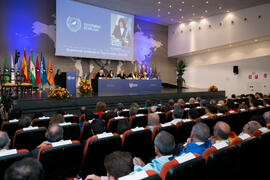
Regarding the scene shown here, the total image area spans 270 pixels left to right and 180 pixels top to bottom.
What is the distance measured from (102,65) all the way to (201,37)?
24.1ft

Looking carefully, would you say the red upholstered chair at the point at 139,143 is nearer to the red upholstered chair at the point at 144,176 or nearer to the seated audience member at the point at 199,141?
the seated audience member at the point at 199,141

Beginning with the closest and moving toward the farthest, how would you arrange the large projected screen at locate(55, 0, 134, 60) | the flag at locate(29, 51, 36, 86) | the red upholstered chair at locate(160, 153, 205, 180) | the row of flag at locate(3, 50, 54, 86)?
the red upholstered chair at locate(160, 153, 205, 180), the row of flag at locate(3, 50, 54, 86), the flag at locate(29, 51, 36, 86), the large projected screen at locate(55, 0, 134, 60)

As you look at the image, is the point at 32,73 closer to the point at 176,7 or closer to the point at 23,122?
the point at 23,122

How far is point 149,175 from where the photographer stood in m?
1.04

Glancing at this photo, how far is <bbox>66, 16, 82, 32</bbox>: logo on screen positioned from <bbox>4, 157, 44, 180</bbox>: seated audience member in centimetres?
1070

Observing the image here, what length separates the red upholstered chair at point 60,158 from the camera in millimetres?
1630

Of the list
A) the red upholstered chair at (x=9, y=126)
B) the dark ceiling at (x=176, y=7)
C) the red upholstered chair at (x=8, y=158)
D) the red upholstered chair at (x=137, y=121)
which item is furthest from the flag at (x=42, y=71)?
the red upholstered chair at (x=8, y=158)

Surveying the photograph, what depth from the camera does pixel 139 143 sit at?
231 centimetres

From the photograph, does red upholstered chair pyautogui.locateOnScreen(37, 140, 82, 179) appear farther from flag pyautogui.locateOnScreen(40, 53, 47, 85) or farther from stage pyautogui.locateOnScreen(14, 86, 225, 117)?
flag pyautogui.locateOnScreen(40, 53, 47, 85)

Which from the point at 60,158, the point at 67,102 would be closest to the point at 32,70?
the point at 67,102

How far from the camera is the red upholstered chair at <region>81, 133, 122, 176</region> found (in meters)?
1.92

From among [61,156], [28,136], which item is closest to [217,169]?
[61,156]

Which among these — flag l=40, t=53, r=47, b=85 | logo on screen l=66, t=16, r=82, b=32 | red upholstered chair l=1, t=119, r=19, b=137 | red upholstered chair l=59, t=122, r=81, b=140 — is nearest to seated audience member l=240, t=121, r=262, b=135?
red upholstered chair l=59, t=122, r=81, b=140

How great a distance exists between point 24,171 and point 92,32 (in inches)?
442
